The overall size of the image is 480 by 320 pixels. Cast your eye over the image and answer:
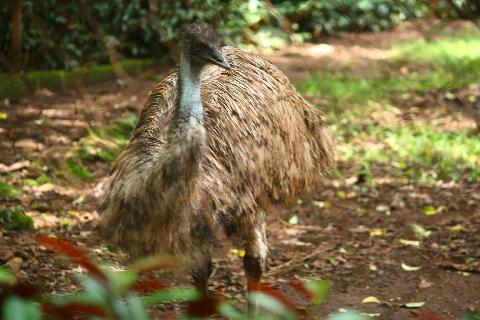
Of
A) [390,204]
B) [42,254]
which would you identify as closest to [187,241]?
[42,254]

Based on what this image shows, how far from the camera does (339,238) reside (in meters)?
5.96

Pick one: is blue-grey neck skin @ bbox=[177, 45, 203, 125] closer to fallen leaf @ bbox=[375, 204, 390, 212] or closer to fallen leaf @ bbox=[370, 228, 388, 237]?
fallen leaf @ bbox=[370, 228, 388, 237]

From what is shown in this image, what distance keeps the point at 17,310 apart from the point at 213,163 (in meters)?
2.79

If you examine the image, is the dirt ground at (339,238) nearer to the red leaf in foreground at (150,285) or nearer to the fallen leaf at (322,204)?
the fallen leaf at (322,204)

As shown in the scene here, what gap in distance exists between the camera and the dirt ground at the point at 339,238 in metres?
4.89

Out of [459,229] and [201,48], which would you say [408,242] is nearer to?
[459,229]

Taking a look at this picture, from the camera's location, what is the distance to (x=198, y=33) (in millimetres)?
3717

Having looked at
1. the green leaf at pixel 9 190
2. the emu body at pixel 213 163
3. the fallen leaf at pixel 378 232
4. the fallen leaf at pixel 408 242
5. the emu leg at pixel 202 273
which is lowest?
the fallen leaf at pixel 408 242

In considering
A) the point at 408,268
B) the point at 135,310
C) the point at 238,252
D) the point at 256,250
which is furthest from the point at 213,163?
the point at 135,310

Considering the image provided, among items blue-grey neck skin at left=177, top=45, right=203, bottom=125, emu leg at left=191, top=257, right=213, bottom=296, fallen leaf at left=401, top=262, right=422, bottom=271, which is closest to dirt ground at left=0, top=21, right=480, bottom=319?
fallen leaf at left=401, top=262, right=422, bottom=271

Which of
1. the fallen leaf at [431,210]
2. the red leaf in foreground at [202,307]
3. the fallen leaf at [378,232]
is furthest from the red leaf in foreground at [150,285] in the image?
the fallen leaf at [431,210]

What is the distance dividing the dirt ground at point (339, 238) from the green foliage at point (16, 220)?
2.7 inches

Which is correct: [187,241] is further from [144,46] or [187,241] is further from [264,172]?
[144,46]

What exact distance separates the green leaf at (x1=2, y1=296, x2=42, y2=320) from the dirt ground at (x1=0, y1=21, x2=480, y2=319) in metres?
2.88
